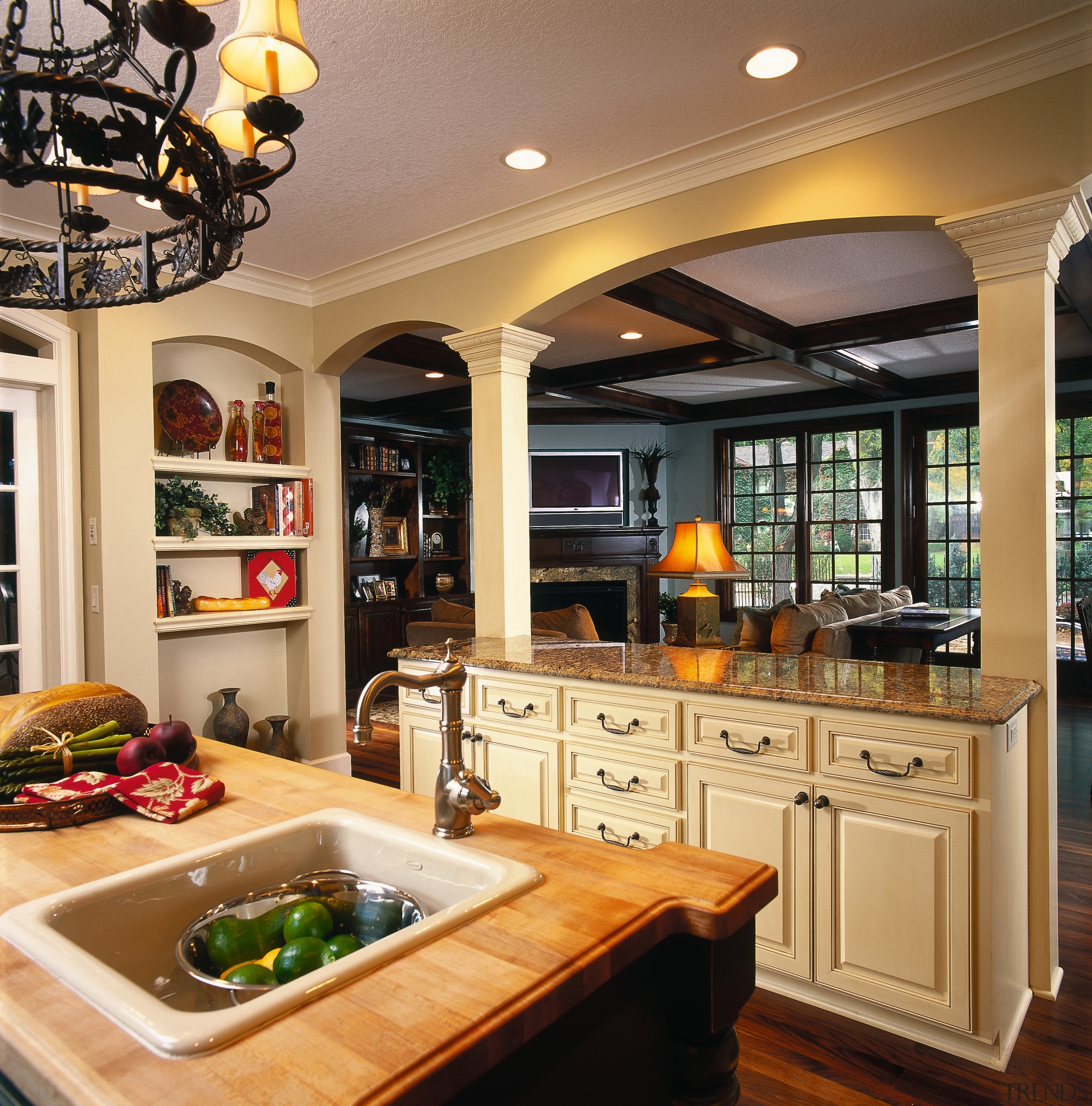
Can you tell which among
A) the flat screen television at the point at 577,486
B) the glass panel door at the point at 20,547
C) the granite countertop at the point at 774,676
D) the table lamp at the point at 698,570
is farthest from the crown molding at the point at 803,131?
the flat screen television at the point at 577,486

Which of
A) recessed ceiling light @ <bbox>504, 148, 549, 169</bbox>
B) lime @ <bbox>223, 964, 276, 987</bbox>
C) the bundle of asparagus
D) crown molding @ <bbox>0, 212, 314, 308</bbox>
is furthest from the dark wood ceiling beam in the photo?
lime @ <bbox>223, 964, 276, 987</bbox>

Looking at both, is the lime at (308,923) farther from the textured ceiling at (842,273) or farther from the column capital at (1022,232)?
the textured ceiling at (842,273)

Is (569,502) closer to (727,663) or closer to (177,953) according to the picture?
(727,663)

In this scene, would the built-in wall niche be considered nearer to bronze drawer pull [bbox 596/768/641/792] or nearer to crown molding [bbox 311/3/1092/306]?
crown molding [bbox 311/3/1092/306]

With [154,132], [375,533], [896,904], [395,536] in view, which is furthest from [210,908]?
[395,536]

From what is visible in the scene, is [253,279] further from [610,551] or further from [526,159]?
[610,551]

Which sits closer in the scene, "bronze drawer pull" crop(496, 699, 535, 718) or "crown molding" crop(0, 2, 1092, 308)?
"crown molding" crop(0, 2, 1092, 308)

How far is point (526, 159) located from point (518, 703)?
1.88m

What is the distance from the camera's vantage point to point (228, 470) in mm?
3953

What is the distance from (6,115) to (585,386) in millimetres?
5758

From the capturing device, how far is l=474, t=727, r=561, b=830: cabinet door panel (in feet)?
9.07

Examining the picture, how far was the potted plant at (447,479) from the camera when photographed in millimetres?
8742

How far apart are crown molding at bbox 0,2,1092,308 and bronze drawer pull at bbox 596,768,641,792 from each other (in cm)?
201

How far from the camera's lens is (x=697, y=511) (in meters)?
8.97
